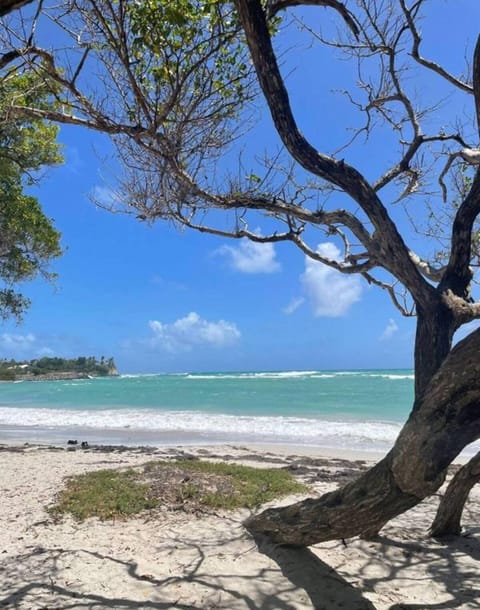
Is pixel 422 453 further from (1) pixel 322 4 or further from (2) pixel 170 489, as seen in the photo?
(2) pixel 170 489

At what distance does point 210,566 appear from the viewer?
12.6 feet

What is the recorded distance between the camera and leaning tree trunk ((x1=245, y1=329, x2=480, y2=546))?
101 inches

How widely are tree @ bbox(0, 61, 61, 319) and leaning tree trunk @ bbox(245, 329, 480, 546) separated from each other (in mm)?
5482

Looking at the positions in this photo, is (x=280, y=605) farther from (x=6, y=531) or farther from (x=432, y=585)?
(x=6, y=531)

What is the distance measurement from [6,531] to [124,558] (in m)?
1.43

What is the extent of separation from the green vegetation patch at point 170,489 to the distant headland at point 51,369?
77.6m

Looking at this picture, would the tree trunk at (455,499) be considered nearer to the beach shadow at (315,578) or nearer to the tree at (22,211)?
the beach shadow at (315,578)

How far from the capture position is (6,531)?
4.63 metres

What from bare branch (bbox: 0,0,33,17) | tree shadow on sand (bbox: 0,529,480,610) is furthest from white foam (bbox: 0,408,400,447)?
bare branch (bbox: 0,0,33,17)

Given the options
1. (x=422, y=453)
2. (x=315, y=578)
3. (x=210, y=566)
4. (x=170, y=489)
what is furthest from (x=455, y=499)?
(x=170, y=489)

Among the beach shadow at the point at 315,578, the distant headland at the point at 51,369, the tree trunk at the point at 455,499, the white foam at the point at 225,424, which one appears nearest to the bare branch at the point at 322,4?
the tree trunk at the point at 455,499

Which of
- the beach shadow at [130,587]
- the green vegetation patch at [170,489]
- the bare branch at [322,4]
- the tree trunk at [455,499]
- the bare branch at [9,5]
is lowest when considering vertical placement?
the beach shadow at [130,587]

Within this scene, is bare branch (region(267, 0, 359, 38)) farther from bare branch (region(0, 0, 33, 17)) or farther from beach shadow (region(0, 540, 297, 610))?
beach shadow (region(0, 540, 297, 610))

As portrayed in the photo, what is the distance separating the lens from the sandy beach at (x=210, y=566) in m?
3.28
